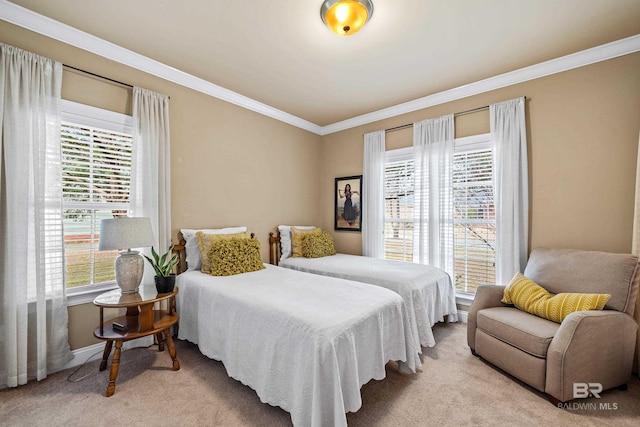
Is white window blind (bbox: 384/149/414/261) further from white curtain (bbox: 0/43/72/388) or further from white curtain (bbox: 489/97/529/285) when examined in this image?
white curtain (bbox: 0/43/72/388)

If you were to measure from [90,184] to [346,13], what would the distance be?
259 centimetres

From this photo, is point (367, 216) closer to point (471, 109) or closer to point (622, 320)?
point (471, 109)

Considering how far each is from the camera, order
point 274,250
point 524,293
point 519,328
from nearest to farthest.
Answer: point 519,328 < point 524,293 < point 274,250

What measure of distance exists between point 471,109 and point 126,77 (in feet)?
12.3

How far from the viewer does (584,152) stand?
263 cm

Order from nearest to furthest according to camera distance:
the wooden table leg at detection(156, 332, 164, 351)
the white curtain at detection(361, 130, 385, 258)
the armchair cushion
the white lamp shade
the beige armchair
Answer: the beige armchair < the armchair cushion < the white lamp shade < the wooden table leg at detection(156, 332, 164, 351) < the white curtain at detection(361, 130, 385, 258)

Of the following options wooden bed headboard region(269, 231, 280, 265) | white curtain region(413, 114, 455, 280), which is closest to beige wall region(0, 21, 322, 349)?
wooden bed headboard region(269, 231, 280, 265)

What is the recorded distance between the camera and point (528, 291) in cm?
235

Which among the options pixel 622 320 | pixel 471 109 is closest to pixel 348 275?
pixel 622 320

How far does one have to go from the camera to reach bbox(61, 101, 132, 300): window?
235 cm

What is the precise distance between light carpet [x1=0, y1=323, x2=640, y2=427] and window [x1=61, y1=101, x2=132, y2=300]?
83 centimetres

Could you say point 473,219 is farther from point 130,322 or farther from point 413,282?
point 130,322

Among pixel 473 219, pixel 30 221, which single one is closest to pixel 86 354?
pixel 30 221

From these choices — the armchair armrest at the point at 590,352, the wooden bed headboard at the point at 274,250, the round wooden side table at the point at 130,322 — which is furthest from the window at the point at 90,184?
the armchair armrest at the point at 590,352
